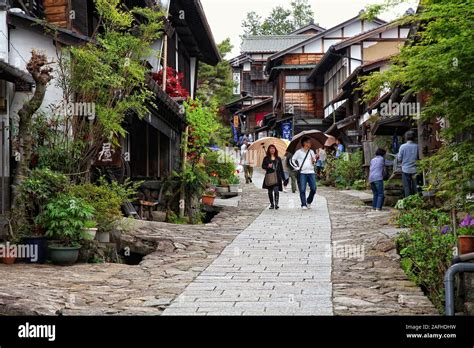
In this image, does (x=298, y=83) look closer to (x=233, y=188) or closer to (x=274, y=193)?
(x=233, y=188)

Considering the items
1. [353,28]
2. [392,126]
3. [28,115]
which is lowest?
[28,115]

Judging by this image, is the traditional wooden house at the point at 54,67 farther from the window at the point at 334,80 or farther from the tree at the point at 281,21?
the tree at the point at 281,21

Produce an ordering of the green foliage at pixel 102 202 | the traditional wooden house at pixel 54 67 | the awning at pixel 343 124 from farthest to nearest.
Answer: the awning at pixel 343 124 < the green foliage at pixel 102 202 < the traditional wooden house at pixel 54 67

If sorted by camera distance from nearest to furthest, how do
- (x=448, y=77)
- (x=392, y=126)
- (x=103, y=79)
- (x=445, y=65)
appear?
(x=445, y=65) < (x=448, y=77) < (x=103, y=79) < (x=392, y=126)

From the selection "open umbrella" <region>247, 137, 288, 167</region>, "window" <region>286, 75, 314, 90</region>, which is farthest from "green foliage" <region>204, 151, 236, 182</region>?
"window" <region>286, 75, 314, 90</region>

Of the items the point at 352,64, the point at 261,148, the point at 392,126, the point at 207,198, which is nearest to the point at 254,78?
the point at 352,64

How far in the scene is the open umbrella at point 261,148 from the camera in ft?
100

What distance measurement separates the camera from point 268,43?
65188 millimetres

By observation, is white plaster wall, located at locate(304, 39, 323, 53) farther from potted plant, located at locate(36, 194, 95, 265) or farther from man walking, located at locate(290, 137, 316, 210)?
potted plant, located at locate(36, 194, 95, 265)

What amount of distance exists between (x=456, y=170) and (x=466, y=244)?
3.07ft

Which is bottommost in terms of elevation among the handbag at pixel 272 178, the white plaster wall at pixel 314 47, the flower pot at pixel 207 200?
the flower pot at pixel 207 200

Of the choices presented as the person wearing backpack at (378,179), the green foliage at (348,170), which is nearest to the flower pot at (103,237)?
the person wearing backpack at (378,179)

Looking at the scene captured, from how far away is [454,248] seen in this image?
8.04m
